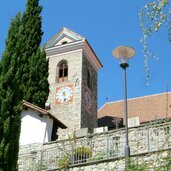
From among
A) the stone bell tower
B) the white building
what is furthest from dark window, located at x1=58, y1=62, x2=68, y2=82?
the white building

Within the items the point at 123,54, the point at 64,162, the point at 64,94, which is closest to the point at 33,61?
the point at 64,94

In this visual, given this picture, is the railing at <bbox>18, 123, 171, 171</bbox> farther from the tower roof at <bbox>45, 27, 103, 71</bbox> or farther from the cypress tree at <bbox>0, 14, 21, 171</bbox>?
the tower roof at <bbox>45, 27, 103, 71</bbox>

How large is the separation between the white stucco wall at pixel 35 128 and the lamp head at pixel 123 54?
338 inches

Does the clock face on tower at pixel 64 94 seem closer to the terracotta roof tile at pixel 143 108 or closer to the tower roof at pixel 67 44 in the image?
the tower roof at pixel 67 44

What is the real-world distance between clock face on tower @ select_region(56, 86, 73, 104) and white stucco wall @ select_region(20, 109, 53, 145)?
14205 mm

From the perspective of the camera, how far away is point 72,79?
37.6 m

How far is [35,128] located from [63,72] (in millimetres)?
17281

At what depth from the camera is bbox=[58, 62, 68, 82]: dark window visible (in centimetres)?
3859

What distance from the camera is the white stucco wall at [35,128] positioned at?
21656 mm

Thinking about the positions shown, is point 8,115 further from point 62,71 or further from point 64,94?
point 62,71

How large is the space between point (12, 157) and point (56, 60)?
86.8ft

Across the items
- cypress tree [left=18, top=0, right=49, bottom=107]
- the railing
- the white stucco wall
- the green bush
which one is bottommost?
the green bush

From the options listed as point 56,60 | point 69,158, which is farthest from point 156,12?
point 56,60

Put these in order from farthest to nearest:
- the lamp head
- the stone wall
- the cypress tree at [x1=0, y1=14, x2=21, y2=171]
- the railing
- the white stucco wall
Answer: the stone wall < the white stucco wall < the railing < the lamp head < the cypress tree at [x1=0, y1=14, x2=21, y2=171]
